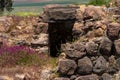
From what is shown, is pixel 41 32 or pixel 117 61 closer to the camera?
pixel 117 61

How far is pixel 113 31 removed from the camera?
1747cm

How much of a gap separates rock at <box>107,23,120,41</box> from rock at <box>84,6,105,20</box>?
2.45 metres

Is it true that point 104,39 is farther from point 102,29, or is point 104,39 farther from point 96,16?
point 96,16

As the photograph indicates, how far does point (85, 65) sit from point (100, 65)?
0.59 m

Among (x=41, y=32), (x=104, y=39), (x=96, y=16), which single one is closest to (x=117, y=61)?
(x=104, y=39)

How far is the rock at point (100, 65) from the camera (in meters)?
17.4

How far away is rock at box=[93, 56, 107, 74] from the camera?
57.0 feet

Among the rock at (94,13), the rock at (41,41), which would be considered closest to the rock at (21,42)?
the rock at (41,41)

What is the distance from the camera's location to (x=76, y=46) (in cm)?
1761

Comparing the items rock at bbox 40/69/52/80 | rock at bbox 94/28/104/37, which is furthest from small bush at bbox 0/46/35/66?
rock at bbox 94/28/104/37

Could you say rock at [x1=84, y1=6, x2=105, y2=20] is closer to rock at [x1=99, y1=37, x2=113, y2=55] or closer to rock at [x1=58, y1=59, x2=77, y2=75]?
rock at [x1=99, y1=37, x2=113, y2=55]

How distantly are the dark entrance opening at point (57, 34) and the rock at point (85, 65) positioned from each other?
5523mm

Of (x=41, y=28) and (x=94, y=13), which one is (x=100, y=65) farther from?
(x=41, y=28)

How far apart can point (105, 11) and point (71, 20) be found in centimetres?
217
